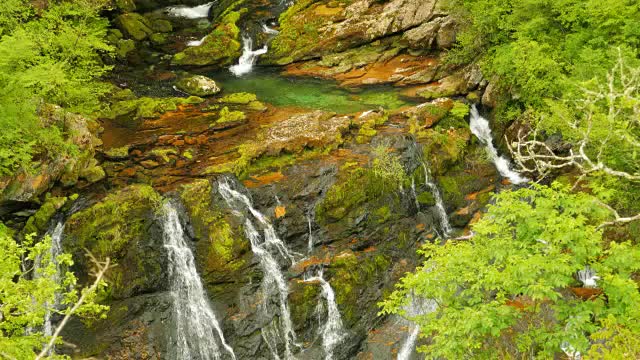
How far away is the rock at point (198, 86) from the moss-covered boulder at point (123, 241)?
9.67 m

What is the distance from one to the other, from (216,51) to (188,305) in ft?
55.0

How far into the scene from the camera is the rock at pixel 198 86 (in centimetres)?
2338

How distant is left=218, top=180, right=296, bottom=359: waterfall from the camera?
14.3m

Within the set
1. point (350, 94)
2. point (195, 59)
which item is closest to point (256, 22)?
point (195, 59)

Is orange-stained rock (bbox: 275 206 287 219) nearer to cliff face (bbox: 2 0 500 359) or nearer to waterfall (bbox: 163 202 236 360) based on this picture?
cliff face (bbox: 2 0 500 359)

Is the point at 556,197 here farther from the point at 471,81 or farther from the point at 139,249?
the point at 471,81


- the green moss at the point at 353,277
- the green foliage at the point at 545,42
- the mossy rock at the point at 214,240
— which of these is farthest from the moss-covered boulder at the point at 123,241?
the green foliage at the point at 545,42

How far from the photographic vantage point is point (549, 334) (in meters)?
8.23

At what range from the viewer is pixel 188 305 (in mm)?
14172

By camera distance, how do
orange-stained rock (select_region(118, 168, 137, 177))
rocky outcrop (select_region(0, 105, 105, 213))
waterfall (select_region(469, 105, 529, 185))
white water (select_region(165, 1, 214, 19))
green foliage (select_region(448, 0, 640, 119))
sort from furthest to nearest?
white water (select_region(165, 1, 214, 19)) → waterfall (select_region(469, 105, 529, 185)) → orange-stained rock (select_region(118, 168, 137, 177)) → green foliage (select_region(448, 0, 640, 119)) → rocky outcrop (select_region(0, 105, 105, 213))

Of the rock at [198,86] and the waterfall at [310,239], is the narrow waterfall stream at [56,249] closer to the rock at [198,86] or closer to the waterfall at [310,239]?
the waterfall at [310,239]

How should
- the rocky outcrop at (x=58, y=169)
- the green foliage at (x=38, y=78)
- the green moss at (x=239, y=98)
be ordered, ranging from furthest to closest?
1. the green moss at (x=239, y=98)
2. the rocky outcrop at (x=58, y=169)
3. the green foliage at (x=38, y=78)

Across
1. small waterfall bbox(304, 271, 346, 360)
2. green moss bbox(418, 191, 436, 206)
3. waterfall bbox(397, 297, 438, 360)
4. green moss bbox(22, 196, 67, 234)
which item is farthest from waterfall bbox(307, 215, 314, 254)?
green moss bbox(22, 196, 67, 234)

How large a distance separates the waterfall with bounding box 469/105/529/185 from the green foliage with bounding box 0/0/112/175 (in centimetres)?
1533
